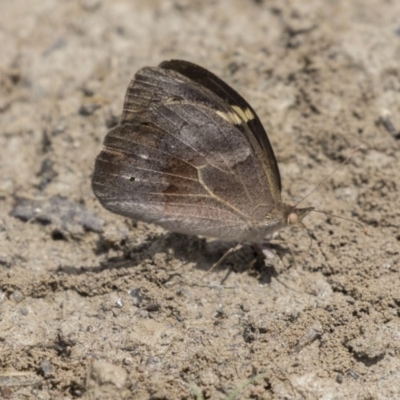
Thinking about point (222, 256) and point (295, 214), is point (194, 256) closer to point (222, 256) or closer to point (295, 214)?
point (222, 256)

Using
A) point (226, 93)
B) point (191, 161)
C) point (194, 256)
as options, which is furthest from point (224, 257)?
point (226, 93)

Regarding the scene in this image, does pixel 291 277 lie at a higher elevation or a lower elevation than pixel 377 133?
lower

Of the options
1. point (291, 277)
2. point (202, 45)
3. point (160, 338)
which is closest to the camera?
Answer: point (160, 338)

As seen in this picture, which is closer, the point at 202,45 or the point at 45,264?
the point at 45,264

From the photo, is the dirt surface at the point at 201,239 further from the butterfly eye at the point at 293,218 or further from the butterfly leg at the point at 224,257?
the butterfly eye at the point at 293,218

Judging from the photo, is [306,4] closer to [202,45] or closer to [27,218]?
[202,45]

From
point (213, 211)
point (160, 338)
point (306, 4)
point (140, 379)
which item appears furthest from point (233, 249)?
point (306, 4)

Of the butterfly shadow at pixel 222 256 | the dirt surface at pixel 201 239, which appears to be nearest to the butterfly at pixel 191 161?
the butterfly shadow at pixel 222 256
